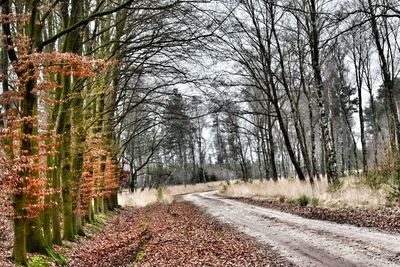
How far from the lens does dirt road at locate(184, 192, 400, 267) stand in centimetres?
755

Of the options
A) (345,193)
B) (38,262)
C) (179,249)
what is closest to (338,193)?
(345,193)

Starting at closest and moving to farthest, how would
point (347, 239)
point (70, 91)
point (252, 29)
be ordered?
point (347, 239), point (70, 91), point (252, 29)

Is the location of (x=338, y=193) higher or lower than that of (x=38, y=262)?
higher

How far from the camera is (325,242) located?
9.43 meters

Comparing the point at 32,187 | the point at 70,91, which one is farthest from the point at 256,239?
the point at 70,91

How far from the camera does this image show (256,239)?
36.0 ft

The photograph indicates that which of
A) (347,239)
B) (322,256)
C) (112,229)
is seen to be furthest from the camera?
(112,229)

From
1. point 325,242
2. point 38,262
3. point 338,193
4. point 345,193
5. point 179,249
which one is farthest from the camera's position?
point 338,193

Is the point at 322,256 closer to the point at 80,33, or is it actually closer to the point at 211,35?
the point at 211,35

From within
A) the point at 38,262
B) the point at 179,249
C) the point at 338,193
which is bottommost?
the point at 179,249

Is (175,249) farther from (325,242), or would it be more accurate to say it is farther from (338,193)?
(338,193)

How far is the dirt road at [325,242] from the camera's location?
24.8 ft

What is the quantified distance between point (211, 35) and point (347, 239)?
644 centimetres

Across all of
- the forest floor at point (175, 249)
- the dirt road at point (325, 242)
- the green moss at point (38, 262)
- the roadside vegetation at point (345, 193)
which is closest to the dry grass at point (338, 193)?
the roadside vegetation at point (345, 193)
